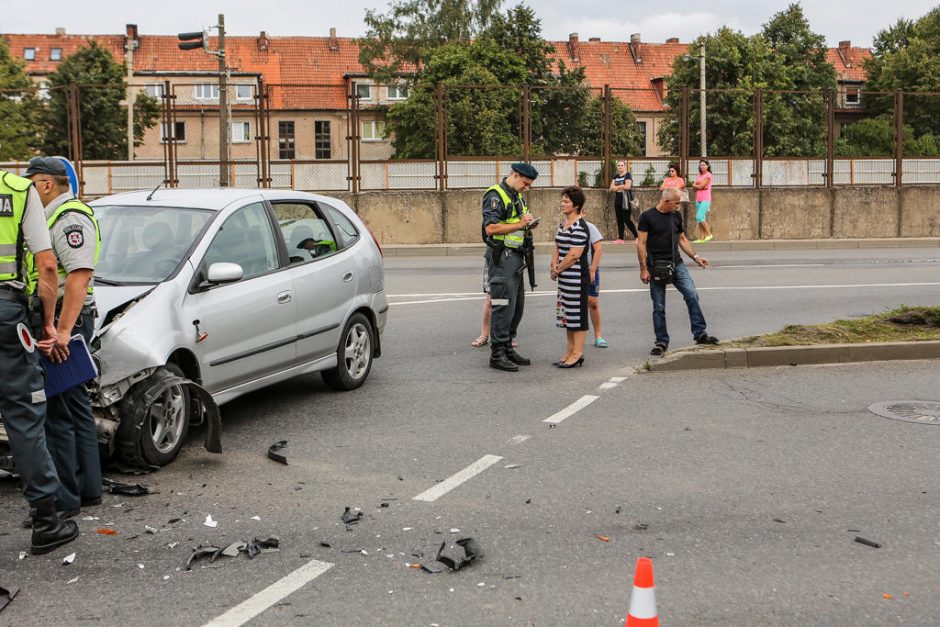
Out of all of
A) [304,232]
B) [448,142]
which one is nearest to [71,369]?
[304,232]

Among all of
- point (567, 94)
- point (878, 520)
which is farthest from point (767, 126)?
point (878, 520)

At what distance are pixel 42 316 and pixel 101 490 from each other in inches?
41.5

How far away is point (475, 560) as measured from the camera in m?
4.61

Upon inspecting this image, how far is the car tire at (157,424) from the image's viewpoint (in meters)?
5.89

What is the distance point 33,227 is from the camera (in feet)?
15.5

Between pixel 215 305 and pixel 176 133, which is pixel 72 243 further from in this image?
pixel 176 133

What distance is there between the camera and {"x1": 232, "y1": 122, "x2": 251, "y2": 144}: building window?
2661 centimetres

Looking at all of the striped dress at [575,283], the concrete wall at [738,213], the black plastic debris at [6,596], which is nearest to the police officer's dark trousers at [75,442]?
the black plastic debris at [6,596]

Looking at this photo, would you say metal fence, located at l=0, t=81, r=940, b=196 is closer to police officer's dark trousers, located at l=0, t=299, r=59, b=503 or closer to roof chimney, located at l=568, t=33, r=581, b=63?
police officer's dark trousers, located at l=0, t=299, r=59, b=503

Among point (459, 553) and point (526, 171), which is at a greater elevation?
point (526, 171)

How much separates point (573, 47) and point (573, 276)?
82.0 metres

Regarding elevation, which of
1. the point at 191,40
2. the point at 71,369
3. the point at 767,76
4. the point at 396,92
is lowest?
the point at 71,369

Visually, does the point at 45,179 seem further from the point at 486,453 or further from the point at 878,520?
the point at 878,520

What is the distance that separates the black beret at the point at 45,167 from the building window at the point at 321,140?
20647mm
